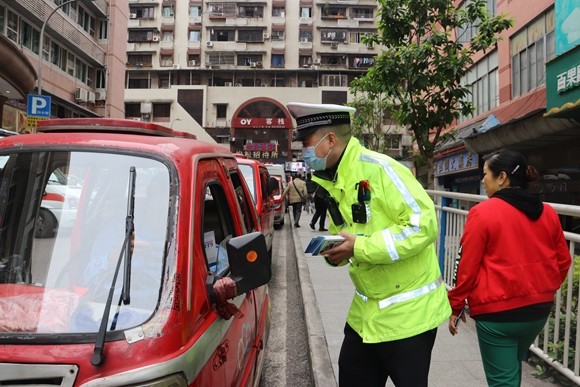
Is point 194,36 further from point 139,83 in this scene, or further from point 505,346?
point 505,346

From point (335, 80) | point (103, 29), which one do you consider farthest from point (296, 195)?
point (335, 80)

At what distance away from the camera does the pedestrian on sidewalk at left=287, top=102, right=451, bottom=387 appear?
75.7 inches

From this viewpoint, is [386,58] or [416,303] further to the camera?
[386,58]

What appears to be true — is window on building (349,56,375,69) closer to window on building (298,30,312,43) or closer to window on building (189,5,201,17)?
window on building (298,30,312,43)

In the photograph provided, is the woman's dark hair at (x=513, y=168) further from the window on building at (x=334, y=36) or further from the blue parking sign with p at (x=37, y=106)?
the window on building at (x=334, y=36)

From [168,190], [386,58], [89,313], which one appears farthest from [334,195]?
[386,58]

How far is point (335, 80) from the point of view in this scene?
49.1 metres

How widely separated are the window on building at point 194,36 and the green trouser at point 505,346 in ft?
170

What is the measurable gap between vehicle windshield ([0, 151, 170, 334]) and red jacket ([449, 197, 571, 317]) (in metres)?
1.55

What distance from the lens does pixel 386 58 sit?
8.07 m

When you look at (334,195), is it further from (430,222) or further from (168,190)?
(168,190)

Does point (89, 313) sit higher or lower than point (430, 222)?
lower

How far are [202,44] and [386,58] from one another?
149 ft

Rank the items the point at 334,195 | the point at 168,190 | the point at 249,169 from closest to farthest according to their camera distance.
Result: the point at 168,190 < the point at 334,195 < the point at 249,169
